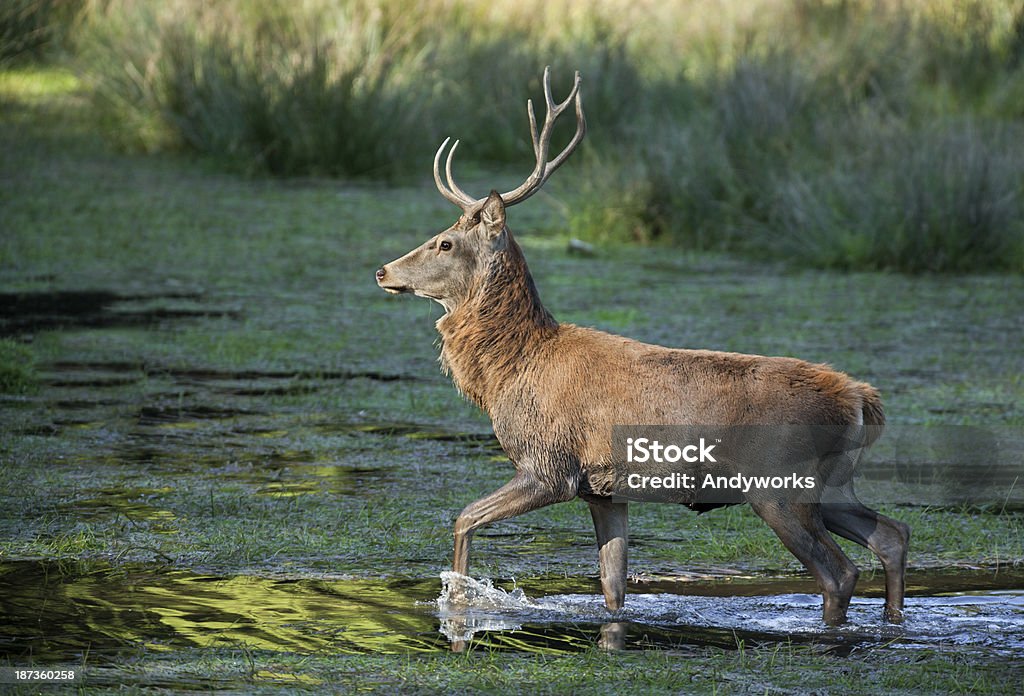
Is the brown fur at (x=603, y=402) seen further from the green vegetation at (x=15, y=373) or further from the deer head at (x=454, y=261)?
the green vegetation at (x=15, y=373)

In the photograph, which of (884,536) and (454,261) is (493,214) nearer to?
(454,261)

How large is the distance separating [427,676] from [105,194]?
11.6 metres

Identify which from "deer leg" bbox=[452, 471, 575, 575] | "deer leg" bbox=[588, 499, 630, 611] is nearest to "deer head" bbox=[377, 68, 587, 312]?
"deer leg" bbox=[452, 471, 575, 575]

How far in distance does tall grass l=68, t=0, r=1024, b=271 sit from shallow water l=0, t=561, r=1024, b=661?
748 centimetres

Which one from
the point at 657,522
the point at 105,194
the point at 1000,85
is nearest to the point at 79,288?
the point at 105,194

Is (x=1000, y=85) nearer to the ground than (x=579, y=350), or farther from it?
farther from it

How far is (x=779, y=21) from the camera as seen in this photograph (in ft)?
70.9

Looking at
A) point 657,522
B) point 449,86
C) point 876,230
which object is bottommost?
point 657,522

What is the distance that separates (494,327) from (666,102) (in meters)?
13.1

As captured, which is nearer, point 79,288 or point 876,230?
point 79,288

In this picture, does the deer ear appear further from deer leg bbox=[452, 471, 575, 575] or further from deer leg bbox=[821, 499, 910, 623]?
deer leg bbox=[821, 499, 910, 623]

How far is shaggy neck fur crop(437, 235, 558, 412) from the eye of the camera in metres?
6.44

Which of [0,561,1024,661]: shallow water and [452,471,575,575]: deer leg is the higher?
[452,471,575,575]: deer leg

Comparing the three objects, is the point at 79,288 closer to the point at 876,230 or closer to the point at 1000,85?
the point at 876,230
